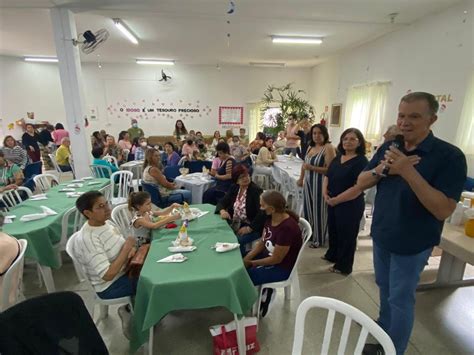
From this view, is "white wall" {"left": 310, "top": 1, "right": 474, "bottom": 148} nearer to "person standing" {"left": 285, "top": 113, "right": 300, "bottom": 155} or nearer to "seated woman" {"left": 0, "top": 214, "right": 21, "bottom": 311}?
"person standing" {"left": 285, "top": 113, "right": 300, "bottom": 155}

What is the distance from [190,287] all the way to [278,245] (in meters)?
0.76

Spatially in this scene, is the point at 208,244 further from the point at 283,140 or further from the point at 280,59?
the point at 280,59

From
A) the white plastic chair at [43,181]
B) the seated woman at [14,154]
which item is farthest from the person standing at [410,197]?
the seated woman at [14,154]

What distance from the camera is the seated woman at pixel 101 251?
1765mm

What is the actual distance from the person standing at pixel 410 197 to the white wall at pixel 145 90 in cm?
891

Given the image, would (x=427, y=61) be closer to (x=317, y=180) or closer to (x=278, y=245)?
(x=317, y=180)

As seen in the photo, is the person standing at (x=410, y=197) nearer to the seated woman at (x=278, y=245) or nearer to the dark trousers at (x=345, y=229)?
the seated woman at (x=278, y=245)

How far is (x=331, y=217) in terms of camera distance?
120 inches

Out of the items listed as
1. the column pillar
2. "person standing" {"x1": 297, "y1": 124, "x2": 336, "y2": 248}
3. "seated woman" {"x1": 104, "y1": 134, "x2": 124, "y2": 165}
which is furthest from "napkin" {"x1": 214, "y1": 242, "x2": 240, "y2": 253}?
"seated woman" {"x1": 104, "y1": 134, "x2": 124, "y2": 165}

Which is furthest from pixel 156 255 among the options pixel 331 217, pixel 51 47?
pixel 51 47

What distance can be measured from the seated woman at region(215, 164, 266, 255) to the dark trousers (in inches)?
33.6

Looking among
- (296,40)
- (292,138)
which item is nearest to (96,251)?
(292,138)

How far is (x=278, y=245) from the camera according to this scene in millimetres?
2045

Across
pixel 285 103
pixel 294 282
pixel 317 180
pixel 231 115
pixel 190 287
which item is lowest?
pixel 294 282
